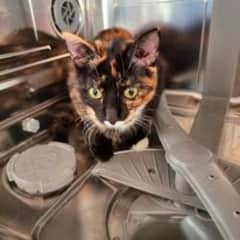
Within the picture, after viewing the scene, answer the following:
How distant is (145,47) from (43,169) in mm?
355

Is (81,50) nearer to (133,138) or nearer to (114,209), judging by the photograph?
(133,138)

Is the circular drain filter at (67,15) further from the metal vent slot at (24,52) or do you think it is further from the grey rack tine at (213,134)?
the grey rack tine at (213,134)

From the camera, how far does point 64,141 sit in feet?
2.16

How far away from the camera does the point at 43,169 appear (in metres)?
0.48

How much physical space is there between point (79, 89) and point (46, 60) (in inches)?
5.0

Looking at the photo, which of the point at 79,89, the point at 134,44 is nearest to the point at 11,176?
the point at 79,89

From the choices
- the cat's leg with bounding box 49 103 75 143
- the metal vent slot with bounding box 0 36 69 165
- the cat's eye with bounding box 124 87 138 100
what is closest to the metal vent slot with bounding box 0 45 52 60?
the metal vent slot with bounding box 0 36 69 165

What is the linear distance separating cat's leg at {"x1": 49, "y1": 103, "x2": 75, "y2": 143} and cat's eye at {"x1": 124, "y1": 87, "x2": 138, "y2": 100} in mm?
183

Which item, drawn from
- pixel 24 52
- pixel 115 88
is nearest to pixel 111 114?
pixel 115 88

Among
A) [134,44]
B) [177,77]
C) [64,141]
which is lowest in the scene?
[64,141]

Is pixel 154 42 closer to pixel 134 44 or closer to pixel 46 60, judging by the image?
pixel 134 44

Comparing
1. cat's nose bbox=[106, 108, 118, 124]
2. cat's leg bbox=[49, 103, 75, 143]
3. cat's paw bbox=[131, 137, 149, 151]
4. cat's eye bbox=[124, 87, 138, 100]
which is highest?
cat's eye bbox=[124, 87, 138, 100]

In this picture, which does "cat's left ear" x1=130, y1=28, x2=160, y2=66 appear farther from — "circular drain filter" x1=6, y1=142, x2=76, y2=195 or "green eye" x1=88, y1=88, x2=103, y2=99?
"circular drain filter" x1=6, y1=142, x2=76, y2=195

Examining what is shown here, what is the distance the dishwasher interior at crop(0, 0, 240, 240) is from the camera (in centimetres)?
41
